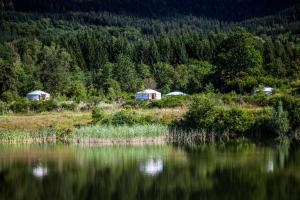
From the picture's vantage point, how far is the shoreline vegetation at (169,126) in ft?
198

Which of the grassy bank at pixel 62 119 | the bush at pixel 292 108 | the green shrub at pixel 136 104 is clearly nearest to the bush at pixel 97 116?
the grassy bank at pixel 62 119

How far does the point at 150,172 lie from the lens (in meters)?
42.5

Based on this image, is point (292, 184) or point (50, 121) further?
point (50, 121)

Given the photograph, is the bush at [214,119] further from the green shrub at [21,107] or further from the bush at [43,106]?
the green shrub at [21,107]

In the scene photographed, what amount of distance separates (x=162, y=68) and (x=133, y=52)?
59.6 ft

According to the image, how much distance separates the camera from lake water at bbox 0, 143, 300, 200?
35969 mm

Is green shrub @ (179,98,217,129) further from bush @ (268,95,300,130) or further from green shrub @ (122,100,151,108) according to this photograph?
green shrub @ (122,100,151,108)

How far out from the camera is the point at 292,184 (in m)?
37.0

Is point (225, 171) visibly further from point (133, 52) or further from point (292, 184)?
point (133, 52)

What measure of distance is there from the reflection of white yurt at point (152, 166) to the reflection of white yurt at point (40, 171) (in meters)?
7.00

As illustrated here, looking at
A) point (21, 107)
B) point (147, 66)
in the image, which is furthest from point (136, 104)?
point (147, 66)

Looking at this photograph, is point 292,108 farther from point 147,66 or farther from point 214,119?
point 147,66

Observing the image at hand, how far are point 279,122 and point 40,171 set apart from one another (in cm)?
2783

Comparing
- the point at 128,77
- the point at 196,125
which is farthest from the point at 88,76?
the point at 196,125
